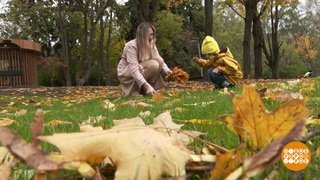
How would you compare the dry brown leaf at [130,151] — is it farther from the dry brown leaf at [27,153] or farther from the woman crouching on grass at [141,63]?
the woman crouching on grass at [141,63]

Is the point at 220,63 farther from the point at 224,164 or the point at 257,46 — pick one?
the point at 257,46

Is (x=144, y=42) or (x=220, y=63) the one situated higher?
(x=144, y=42)

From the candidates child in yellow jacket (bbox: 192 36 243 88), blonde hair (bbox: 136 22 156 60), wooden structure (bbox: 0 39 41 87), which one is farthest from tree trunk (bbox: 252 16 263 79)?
wooden structure (bbox: 0 39 41 87)

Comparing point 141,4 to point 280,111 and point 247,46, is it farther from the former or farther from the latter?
point 280,111

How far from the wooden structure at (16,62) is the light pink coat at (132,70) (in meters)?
6.37

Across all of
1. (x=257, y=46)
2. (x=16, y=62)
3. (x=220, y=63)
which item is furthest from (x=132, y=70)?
(x=257, y=46)

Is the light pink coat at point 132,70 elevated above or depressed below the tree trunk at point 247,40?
below

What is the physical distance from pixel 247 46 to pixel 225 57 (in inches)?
306

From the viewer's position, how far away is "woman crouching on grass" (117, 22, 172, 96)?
4.79 meters

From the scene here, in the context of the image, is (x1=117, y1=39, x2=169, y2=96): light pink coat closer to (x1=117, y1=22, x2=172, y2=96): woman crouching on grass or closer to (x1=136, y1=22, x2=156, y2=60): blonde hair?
(x1=117, y1=22, x2=172, y2=96): woman crouching on grass

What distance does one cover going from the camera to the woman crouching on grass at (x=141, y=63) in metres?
4.79

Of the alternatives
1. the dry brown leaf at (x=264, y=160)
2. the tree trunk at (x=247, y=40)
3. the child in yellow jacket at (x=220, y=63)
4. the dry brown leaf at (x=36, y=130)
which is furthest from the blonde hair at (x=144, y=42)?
the tree trunk at (x=247, y=40)

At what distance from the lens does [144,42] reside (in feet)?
16.0

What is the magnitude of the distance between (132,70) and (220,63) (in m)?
2.17
